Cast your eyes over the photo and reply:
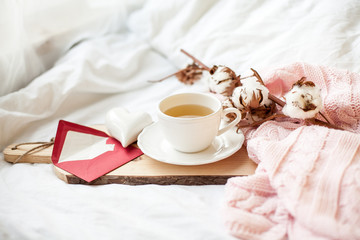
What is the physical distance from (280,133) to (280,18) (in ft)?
1.46

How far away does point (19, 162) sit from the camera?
0.75m

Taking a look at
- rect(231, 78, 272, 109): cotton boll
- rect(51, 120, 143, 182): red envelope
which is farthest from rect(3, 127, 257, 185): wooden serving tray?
rect(231, 78, 272, 109): cotton boll

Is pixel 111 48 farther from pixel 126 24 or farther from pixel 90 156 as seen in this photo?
pixel 90 156

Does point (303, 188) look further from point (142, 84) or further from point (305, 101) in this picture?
point (142, 84)

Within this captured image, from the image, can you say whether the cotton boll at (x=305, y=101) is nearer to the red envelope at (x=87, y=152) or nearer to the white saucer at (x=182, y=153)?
the white saucer at (x=182, y=153)

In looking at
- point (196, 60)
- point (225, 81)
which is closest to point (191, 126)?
point (225, 81)

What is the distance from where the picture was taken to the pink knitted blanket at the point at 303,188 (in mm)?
468

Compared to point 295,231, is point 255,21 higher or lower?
higher

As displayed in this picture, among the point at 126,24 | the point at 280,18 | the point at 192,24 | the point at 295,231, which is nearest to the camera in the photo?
the point at 295,231

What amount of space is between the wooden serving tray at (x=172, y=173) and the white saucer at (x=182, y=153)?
0.06 ft

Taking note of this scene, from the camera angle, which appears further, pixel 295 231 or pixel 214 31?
pixel 214 31

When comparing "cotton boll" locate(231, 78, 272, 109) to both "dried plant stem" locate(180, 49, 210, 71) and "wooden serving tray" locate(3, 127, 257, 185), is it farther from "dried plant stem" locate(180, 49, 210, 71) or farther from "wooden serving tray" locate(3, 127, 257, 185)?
"dried plant stem" locate(180, 49, 210, 71)

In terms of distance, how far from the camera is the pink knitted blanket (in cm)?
47

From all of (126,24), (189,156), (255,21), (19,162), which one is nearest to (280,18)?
(255,21)
